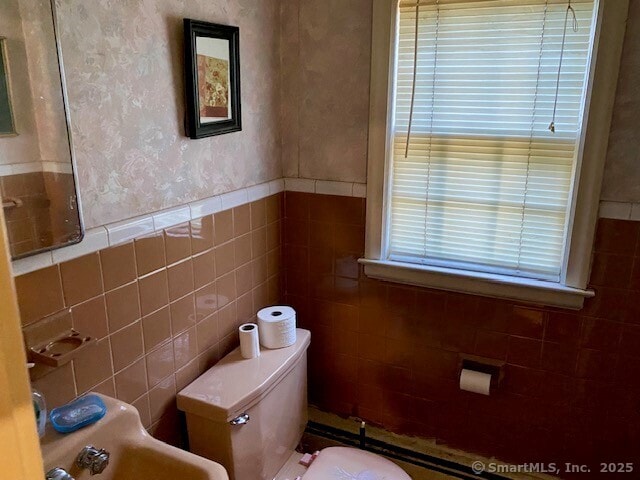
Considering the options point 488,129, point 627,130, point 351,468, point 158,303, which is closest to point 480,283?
point 488,129

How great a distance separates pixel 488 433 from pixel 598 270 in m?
0.79

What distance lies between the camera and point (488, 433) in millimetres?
2043

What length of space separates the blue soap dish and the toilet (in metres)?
0.37

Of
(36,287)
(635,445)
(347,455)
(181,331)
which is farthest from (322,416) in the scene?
(36,287)

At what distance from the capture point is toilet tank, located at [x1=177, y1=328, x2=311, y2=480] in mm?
1554

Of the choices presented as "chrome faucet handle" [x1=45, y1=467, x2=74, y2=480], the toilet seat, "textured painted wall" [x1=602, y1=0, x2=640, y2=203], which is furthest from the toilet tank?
"textured painted wall" [x1=602, y1=0, x2=640, y2=203]

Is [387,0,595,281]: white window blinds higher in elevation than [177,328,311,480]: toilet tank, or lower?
higher

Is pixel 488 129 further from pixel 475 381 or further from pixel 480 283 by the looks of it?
pixel 475 381

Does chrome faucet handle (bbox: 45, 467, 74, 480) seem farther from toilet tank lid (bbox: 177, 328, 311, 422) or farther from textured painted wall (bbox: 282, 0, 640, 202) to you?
textured painted wall (bbox: 282, 0, 640, 202)

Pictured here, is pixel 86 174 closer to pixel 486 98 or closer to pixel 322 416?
pixel 486 98

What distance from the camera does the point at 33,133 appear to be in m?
1.14

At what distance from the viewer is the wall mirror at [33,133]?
1.08 meters

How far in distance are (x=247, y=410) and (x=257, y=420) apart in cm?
8

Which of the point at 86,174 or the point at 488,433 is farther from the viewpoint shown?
the point at 488,433
